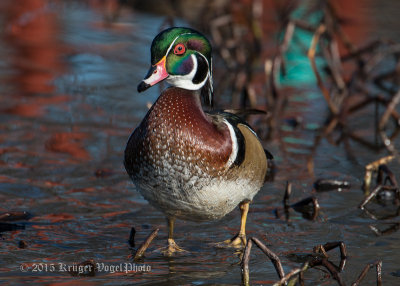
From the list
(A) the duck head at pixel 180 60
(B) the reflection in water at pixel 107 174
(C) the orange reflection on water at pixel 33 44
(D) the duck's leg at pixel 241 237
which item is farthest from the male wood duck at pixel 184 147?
(C) the orange reflection on water at pixel 33 44

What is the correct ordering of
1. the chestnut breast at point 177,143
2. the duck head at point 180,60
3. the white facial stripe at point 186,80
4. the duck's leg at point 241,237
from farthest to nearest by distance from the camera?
1. the duck's leg at point 241,237
2. the white facial stripe at point 186,80
3. the duck head at point 180,60
4. the chestnut breast at point 177,143

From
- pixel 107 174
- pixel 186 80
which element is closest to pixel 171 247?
pixel 186 80

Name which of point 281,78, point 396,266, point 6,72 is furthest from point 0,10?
point 396,266

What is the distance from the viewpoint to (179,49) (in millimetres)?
4055

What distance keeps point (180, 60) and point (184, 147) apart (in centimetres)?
A: 51

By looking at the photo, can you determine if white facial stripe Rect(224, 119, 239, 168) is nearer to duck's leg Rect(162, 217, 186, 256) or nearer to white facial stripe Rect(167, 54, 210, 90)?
white facial stripe Rect(167, 54, 210, 90)

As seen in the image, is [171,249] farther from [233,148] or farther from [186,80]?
[186,80]

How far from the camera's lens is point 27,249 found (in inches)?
166

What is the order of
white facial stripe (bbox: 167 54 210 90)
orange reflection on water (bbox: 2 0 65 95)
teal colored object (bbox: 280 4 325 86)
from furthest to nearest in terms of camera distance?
teal colored object (bbox: 280 4 325 86)
orange reflection on water (bbox: 2 0 65 95)
white facial stripe (bbox: 167 54 210 90)

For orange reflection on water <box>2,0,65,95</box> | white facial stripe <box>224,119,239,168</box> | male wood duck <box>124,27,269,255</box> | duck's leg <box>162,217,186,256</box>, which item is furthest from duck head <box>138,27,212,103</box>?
orange reflection on water <box>2,0,65,95</box>

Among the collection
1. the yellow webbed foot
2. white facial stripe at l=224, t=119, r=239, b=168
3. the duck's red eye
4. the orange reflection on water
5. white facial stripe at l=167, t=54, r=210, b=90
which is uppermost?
the duck's red eye

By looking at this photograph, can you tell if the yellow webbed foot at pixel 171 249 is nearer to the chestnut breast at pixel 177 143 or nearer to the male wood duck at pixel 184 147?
the male wood duck at pixel 184 147

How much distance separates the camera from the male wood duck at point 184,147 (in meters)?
3.89

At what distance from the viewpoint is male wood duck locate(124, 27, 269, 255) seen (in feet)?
12.8
